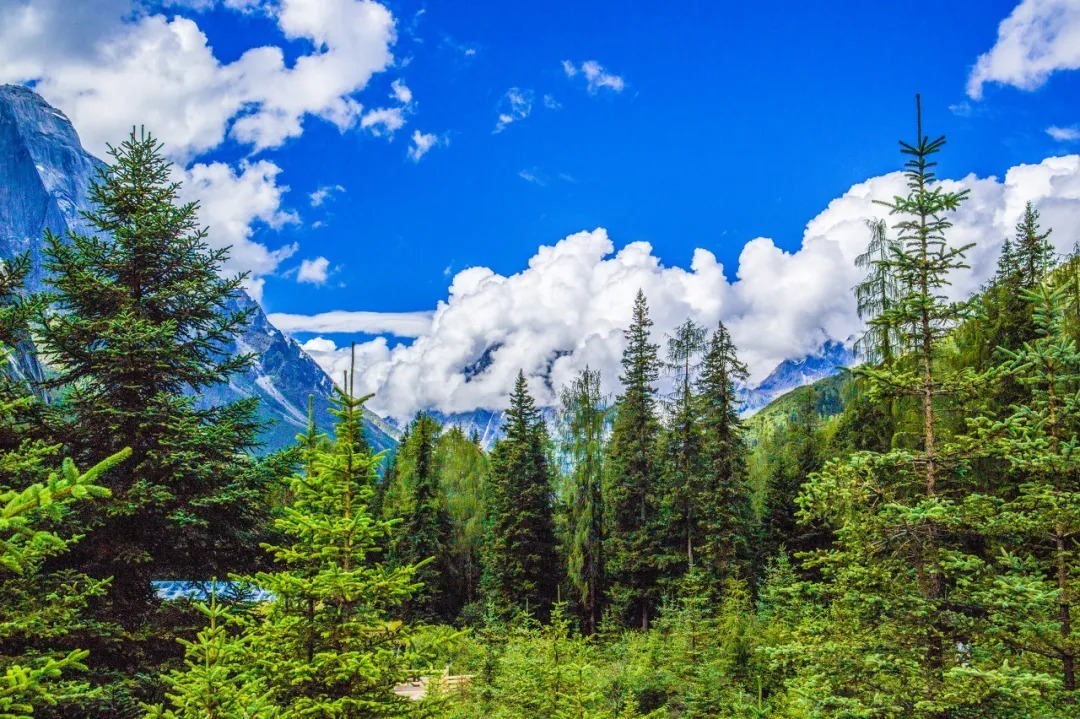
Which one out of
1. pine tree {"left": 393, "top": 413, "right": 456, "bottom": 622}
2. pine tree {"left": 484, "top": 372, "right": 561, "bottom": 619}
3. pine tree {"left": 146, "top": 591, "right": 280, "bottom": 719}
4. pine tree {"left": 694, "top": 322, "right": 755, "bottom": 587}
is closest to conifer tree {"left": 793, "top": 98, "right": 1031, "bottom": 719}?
pine tree {"left": 146, "top": 591, "right": 280, "bottom": 719}

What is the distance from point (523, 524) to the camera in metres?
33.6

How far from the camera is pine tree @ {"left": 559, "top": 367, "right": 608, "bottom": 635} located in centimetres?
3372

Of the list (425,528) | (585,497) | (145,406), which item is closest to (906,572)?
(145,406)

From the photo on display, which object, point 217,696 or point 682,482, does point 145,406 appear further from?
point 682,482

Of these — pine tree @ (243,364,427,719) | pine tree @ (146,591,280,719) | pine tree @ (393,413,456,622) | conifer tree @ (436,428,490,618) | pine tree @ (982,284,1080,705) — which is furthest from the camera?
conifer tree @ (436,428,490,618)

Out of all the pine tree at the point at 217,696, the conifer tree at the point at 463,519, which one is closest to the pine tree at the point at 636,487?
the conifer tree at the point at 463,519

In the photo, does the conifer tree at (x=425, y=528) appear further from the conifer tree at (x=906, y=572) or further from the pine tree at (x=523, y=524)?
the conifer tree at (x=906, y=572)

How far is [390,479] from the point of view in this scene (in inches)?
1789

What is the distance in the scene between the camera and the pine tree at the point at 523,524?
32.7 m

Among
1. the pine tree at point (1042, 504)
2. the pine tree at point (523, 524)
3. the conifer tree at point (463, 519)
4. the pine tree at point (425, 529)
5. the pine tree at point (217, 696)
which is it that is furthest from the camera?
the conifer tree at point (463, 519)

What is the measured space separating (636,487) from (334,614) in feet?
93.9

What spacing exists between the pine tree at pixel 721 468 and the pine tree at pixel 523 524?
8901mm

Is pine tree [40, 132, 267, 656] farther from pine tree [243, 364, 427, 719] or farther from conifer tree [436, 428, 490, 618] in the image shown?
conifer tree [436, 428, 490, 618]

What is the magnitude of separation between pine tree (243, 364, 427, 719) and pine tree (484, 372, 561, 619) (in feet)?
89.6
